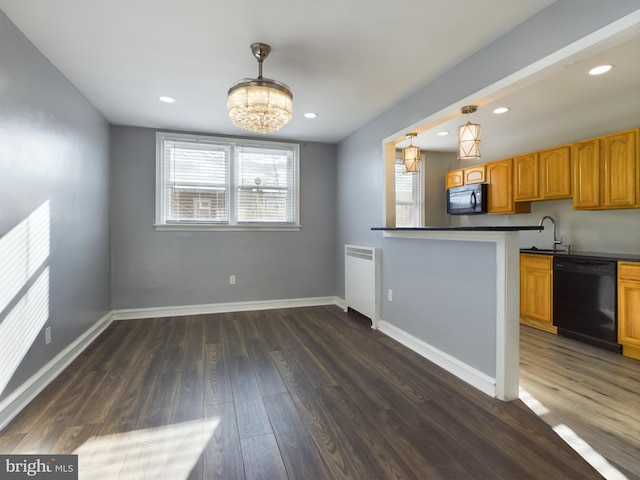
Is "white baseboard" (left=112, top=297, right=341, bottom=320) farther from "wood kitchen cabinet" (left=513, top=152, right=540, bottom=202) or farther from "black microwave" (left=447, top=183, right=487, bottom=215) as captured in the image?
"wood kitchen cabinet" (left=513, top=152, right=540, bottom=202)

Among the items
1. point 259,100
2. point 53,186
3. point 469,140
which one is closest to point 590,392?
point 469,140

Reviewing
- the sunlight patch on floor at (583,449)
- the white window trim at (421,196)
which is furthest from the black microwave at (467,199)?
the sunlight patch on floor at (583,449)

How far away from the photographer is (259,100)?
2.17 metres

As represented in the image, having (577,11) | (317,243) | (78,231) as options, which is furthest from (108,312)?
(577,11)

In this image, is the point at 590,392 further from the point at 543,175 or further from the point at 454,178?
the point at 454,178

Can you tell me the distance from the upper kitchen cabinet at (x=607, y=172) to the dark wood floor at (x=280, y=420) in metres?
2.63

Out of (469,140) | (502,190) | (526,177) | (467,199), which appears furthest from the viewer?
(467,199)

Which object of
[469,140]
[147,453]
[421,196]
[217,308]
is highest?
[469,140]

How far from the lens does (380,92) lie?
122 inches

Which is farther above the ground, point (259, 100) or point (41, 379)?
point (259, 100)

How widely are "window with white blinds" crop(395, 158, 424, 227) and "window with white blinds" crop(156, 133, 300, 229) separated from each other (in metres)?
1.92

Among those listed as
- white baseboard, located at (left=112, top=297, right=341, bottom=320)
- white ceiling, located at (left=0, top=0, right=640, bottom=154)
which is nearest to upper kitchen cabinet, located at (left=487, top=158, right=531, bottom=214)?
white ceiling, located at (left=0, top=0, right=640, bottom=154)

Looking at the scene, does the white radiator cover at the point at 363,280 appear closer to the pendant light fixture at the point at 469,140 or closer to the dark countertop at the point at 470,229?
the dark countertop at the point at 470,229

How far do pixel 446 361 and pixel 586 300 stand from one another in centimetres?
190
